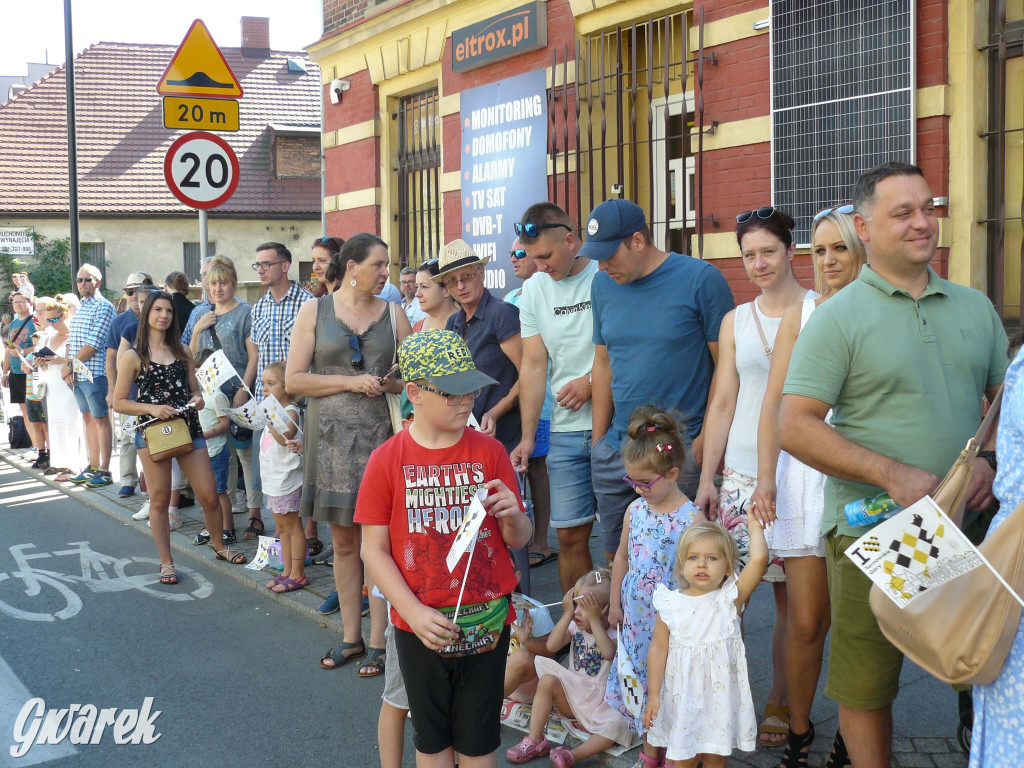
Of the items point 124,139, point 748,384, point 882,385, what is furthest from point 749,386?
point 124,139

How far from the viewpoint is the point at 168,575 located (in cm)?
704

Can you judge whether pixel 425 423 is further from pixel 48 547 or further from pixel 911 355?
pixel 48 547

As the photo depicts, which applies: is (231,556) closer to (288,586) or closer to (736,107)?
(288,586)

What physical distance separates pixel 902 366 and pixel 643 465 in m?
1.21

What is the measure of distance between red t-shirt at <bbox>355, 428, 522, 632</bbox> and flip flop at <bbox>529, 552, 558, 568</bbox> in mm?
3828

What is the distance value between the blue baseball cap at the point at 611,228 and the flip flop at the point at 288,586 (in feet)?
11.3

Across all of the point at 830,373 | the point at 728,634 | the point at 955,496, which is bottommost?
the point at 728,634

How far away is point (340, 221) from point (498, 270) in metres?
4.41

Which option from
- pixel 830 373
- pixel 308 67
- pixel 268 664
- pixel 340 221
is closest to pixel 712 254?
pixel 268 664

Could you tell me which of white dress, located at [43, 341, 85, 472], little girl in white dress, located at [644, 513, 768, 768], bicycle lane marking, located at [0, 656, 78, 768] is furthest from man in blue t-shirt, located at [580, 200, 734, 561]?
white dress, located at [43, 341, 85, 472]

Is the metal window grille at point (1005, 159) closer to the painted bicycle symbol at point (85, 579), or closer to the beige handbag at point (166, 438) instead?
the beige handbag at point (166, 438)

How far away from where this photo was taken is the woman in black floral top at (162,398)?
6965mm

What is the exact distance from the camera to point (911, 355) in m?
2.97

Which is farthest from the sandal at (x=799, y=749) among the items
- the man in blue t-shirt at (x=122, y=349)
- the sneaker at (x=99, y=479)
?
the sneaker at (x=99, y=479)
